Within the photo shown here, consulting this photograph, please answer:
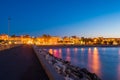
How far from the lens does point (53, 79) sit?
346 inches

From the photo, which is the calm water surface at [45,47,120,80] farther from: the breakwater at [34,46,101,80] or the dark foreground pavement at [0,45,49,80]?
the dark foreground pavement at [0,45,49,80]

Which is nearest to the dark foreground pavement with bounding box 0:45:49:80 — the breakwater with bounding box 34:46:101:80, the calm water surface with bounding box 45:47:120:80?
the breakwater with bounding box 34:46:101:80

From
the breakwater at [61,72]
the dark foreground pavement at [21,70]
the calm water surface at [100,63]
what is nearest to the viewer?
the breakwater at [61,72]

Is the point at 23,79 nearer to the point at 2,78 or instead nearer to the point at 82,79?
the point at 2,78

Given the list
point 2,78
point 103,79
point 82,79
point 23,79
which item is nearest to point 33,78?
point 23,79

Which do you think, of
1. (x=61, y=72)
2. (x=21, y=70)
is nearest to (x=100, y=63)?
(x=61, y=72)

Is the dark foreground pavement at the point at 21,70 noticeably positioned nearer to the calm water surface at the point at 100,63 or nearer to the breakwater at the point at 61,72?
the breakwater at the point at 61,72

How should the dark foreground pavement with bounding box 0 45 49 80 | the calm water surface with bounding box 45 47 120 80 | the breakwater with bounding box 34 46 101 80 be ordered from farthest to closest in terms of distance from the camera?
1. the calm water surface with bounding box 45 47 120 80
2. the dark foreground pavement with bounding box 0 45 49 80
3. the breakwater with bounding box 34 46 101 80

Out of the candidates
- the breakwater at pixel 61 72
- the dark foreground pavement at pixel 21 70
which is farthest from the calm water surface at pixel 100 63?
the dark foreground pavement at pixel 21 70

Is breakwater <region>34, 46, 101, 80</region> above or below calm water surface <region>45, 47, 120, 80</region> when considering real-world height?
above

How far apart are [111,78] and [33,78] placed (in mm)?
19715

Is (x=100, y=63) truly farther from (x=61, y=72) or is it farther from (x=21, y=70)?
(x=21, y=70)

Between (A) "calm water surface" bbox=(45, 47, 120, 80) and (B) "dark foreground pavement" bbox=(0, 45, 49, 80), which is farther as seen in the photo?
(A) "calm water surface" bbox=(45, 47, 120, 80)

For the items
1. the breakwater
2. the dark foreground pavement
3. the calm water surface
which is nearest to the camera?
the breakwater
